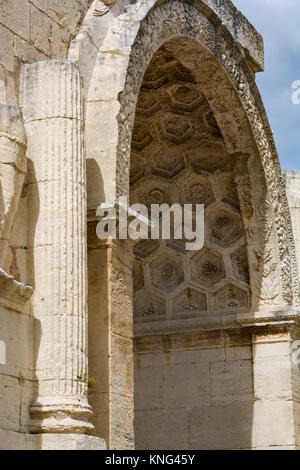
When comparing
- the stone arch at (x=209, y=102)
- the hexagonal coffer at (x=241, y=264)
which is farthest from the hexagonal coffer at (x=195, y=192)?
the hexagonal coffer at (x=241, y=264)

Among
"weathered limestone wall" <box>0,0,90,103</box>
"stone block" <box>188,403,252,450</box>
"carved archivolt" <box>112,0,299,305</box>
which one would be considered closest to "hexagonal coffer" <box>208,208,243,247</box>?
"carved archivolt" <box>112,0,299,305</box>

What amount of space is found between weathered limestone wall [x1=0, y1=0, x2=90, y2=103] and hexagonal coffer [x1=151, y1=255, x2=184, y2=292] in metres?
4.44

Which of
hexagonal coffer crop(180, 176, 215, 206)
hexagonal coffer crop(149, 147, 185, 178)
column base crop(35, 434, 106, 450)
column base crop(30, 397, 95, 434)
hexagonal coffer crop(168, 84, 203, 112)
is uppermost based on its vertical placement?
hexagonal coffer crop(168, 84, 203, 112)

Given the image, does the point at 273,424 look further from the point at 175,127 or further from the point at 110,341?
the point at 110,341

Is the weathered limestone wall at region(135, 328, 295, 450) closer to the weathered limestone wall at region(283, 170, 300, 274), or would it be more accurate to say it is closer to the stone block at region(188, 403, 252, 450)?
the stone block at region(188, 403, 252, 450)

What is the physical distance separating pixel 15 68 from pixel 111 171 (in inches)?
41.1

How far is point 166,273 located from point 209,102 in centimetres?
229

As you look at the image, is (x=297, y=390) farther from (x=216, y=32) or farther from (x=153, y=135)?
(x=216, y=32)

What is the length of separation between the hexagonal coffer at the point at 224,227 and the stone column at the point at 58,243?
4.65m

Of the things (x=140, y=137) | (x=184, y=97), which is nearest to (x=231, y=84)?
(x=184, y=97)

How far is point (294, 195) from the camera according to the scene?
12156mm

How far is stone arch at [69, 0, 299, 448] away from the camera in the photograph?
7.23 meters

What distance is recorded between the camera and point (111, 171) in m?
7.10
